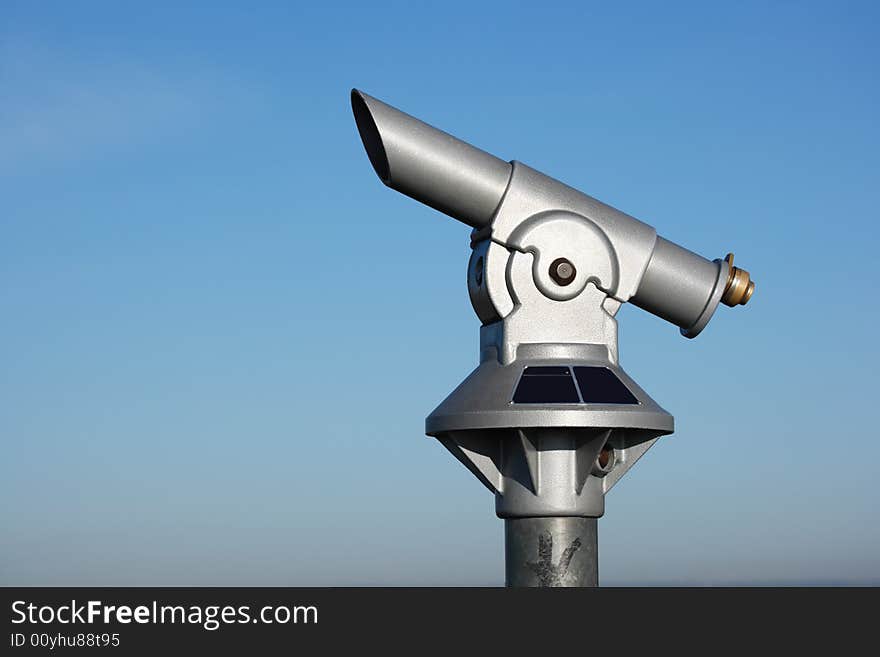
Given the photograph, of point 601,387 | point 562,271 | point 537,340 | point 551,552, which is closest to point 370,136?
point 562,271

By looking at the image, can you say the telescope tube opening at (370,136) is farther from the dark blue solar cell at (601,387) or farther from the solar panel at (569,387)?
the dark blue solar cell at (601,387)

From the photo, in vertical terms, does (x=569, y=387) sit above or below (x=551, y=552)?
above

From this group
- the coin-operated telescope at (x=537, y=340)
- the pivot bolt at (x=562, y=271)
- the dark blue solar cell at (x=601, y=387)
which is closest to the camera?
the dark blue solar cell at (x=601, y=387)

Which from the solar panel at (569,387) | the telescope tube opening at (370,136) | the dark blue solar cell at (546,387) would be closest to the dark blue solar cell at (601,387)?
the solar panel at (569,387)

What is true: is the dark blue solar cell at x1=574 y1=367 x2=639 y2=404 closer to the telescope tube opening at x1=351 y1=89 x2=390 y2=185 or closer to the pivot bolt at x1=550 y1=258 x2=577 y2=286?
the pivot bolt at x1=550 y1=258 x2=577 y2=286

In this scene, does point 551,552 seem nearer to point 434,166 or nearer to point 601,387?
point 601,387

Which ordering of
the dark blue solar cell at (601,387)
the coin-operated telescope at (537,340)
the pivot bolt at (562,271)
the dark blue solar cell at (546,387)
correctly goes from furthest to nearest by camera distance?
the pivot bolt at (562,271)
the coin-operated telescope at (537,340)
the dark blue solar cell at (601,387)
the dark blue solar cell at (546,387)

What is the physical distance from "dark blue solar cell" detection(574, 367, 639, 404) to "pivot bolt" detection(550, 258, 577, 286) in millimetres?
1316

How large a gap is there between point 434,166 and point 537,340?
2977 millimetres

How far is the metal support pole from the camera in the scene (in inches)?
786

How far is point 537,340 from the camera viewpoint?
20250 millimetres

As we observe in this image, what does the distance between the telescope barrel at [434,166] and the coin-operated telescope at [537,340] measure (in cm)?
2

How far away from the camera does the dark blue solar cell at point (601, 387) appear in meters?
19.7
